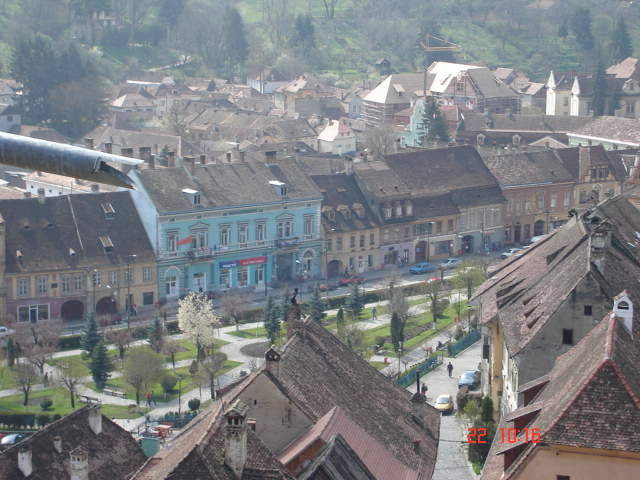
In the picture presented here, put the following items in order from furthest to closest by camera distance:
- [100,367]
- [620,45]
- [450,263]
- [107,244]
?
[620,45] → [450,263] → [107,244] → [100,367]

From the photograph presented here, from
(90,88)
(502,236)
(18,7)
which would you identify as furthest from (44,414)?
(18,7)

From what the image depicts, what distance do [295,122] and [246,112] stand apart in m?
11.3

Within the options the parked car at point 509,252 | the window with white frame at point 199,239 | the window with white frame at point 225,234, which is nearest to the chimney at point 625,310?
the window with white frame at point 199,239

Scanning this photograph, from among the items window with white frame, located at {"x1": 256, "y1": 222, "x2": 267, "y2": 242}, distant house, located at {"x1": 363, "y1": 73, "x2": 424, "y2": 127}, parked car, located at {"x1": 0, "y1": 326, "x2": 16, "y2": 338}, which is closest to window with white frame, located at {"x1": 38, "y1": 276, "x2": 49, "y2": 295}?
parked car, located at {"x1": 0, "y1": 326, "x2": 16, "y2": 338}

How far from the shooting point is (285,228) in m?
87.0

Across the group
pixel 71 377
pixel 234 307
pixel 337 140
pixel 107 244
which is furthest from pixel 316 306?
pixel 337 140

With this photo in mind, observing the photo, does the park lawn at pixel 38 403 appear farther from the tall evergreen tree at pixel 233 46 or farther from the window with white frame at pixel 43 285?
the tall evergreen tree at pixel 233 46

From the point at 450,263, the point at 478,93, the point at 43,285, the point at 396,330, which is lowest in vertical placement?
the point at 396,330

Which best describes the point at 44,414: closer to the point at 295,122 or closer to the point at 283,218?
the point at 283,218

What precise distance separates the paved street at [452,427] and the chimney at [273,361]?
1624 cm

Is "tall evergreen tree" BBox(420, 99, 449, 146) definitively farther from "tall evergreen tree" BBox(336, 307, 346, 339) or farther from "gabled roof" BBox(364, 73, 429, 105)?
"tall evergreen tree" BBox(336, 307, 346, 339)

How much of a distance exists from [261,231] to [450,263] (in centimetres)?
1448

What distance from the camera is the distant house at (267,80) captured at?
176m

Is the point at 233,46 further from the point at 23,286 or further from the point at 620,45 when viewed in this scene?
the point at 23,286
